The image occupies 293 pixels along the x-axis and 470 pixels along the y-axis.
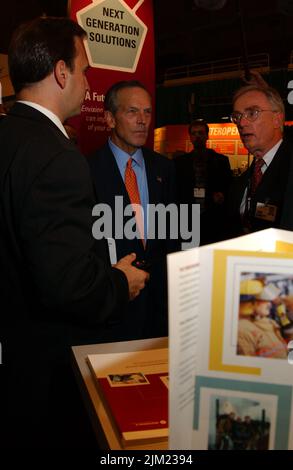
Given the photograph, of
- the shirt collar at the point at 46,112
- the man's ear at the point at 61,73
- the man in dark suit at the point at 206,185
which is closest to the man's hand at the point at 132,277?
the shirt collar at the point at 46,112

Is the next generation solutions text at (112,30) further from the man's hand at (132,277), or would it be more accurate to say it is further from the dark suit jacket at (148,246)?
the man's hand at (132,277)

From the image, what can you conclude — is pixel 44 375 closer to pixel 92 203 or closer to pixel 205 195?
pixel 92 203

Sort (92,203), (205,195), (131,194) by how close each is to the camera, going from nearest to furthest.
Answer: (92,203) < (131,194) < (205,195)

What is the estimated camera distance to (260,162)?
8.06 feet

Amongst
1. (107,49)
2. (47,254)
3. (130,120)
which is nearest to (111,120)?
(130,120)

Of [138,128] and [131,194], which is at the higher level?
[138,128]

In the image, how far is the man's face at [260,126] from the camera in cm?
241

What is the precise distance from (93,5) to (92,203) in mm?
2041

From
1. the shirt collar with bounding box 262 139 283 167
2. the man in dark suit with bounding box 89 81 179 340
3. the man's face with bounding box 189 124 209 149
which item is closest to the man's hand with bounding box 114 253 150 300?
the man in dark suit with bounding box 89 81 179 340

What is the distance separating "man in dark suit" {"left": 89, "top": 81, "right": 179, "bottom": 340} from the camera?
2.31m

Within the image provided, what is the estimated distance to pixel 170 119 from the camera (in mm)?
12648

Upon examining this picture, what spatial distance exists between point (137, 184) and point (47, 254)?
4.61ft
